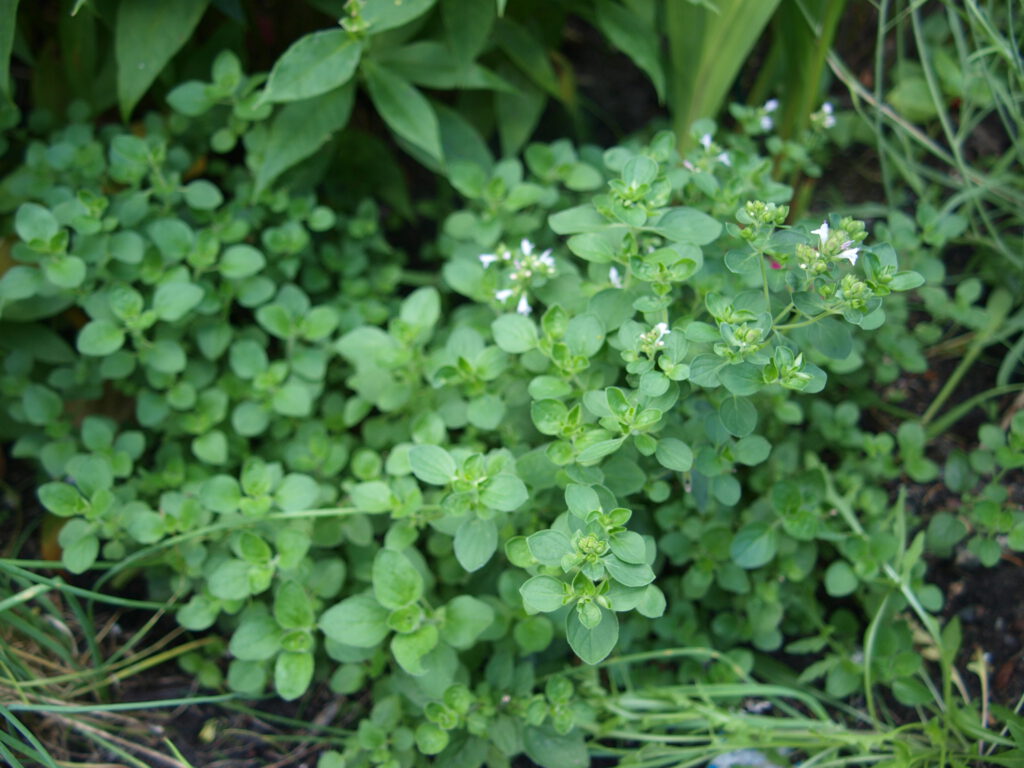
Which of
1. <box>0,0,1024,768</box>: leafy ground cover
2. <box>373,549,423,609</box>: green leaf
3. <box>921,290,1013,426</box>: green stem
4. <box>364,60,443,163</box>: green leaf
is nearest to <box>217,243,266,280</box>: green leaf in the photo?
<box>0,0,1024,768</box>: leafy ground cover

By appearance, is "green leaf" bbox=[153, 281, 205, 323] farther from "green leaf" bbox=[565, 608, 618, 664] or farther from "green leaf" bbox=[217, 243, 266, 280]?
"green leaf" bbox=[565, 608, 618, 664]

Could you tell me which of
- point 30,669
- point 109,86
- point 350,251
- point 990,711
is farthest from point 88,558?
point 990,711

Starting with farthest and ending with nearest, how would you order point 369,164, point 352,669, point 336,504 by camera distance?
point 369,164
point 336,504
point 352,669

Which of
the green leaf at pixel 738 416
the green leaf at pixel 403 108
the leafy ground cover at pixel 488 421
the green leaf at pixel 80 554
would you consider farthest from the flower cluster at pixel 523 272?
the green leaf at pixel 80 554

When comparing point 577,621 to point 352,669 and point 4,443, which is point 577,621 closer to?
point 352,669

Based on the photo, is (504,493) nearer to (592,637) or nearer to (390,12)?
(592,637)

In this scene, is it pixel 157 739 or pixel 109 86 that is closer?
pixel 157 739
